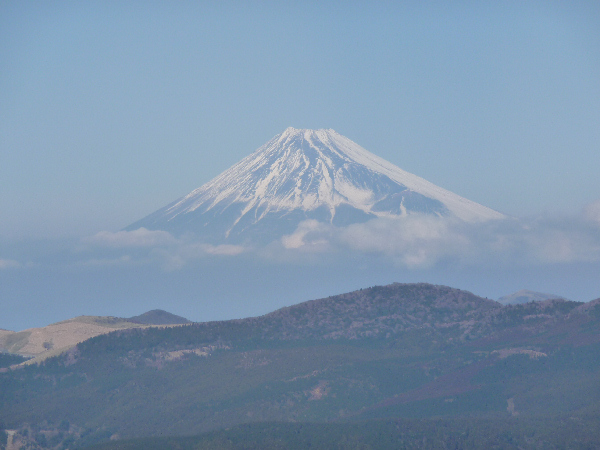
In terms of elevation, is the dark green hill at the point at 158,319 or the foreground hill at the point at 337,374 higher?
the dark green hill at the point at 158,319

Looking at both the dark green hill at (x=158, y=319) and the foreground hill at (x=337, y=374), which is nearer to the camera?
the foreground hill at (x=337, y=374)

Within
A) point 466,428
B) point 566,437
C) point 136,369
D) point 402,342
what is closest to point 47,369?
point 136,369

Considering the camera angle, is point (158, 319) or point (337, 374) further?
point (158, 319)

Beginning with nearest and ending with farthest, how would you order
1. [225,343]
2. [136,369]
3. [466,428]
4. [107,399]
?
1. [466,428]
2. [107,399]
3. [136,369]
4. [225,343]

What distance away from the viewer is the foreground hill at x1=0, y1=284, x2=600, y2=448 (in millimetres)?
75062

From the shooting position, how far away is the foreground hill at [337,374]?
75.1m

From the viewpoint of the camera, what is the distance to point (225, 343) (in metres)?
102

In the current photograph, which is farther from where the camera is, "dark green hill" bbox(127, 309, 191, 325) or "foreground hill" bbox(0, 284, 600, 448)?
"dark green hill" bbox(127, 309, 191, 325)

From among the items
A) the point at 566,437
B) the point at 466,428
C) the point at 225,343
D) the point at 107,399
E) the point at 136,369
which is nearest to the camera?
the point at 566,437

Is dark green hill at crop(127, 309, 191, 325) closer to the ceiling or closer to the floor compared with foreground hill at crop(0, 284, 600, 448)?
closer to the ceiling

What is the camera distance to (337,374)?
289 feet

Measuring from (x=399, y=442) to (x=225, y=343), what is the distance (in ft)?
139

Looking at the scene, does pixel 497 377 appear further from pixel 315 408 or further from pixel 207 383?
pixel 207 383

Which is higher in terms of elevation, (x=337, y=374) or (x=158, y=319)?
(x=158, y=319)
